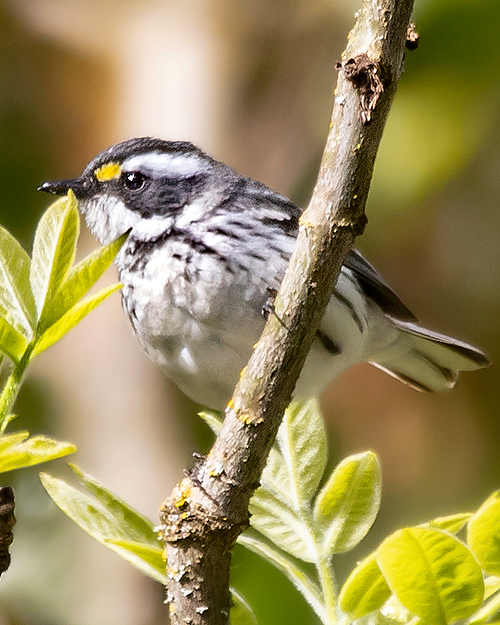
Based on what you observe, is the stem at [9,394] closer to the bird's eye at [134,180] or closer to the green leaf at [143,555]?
the green leaf at [143,555]

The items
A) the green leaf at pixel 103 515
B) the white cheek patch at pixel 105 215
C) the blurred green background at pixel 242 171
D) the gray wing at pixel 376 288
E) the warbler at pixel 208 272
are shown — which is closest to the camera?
the green leaf at pixel 103 515

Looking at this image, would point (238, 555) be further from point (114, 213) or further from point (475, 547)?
point (475, 547)

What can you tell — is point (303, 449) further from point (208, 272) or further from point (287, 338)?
point (208, 272)

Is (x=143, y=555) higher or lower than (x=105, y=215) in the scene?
lower

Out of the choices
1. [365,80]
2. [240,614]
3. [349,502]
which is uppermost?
[365,80]

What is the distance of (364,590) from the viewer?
1.99ft

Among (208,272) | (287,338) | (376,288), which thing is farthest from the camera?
(376,288)

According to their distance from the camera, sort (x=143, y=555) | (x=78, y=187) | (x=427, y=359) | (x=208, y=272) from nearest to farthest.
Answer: (x=143, y=555)
(x=208, y=272)
(x=78, y=187)
(x=427, y=359)

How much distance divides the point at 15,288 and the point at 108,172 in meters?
1.07

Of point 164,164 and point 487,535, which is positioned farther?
point 164,164

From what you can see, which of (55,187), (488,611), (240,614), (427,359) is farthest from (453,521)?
(427,359)

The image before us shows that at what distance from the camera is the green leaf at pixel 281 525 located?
70 centimetres

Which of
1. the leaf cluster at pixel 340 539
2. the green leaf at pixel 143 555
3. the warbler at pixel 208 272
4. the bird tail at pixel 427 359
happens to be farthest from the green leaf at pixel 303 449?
the bird tail at pixel 427 359

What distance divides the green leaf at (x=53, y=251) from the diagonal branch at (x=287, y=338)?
0.20 metres
